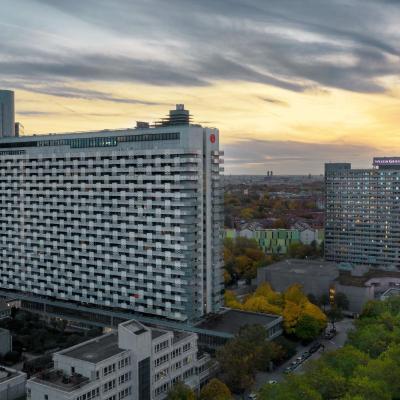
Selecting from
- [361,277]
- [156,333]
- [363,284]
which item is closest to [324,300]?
[363,284]

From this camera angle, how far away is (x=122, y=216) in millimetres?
87688

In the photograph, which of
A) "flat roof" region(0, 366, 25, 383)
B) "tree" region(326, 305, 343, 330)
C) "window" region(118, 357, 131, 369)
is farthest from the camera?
"tree" region(326, 305, 343, 330)

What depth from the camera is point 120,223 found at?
88125mm

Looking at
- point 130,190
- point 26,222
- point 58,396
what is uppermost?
point 130,190

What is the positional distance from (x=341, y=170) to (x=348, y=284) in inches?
1983

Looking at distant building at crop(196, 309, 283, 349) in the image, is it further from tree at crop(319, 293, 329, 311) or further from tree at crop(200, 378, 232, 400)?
tree at crop(319, 293, 329, 311)

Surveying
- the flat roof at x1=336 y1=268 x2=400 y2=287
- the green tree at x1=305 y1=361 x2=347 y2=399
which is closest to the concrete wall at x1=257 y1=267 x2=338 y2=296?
the flat roof at x1=336 y1=268 x2=400 y2=287

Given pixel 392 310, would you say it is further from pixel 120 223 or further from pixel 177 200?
pixel 120 223

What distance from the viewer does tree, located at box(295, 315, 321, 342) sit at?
84375 mm

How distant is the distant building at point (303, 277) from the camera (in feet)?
348

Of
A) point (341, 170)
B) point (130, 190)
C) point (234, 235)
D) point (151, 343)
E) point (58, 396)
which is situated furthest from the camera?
point (234, 235)

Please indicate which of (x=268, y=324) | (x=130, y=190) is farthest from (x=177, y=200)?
(x=268, y=324)

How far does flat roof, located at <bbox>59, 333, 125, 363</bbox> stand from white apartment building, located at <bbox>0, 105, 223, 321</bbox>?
69.7ft

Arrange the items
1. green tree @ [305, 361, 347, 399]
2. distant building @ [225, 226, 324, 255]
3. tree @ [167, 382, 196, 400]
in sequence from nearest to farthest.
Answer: green tree @ [305, 361, 347, 399] → tree @ [167, 382, 196, 400] → distant building @ [225, 226, 324, 255]
